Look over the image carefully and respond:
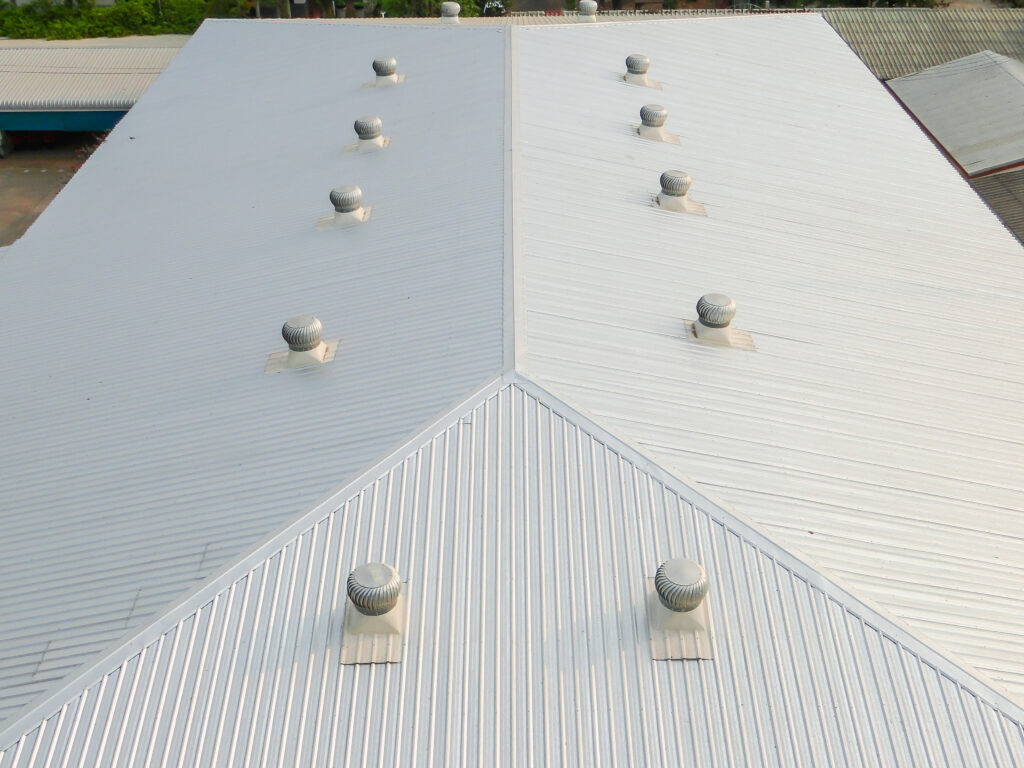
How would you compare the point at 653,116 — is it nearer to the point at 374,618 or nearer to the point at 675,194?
the point at 675,194

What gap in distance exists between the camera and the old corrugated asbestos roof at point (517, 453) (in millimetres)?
9930

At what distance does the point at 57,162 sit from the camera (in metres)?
39.8

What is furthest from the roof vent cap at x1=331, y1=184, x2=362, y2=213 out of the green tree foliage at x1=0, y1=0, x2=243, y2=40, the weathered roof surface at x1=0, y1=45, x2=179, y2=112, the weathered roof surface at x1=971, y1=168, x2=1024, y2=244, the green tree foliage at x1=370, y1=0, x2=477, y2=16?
the green tree foliage at x1=0, y1=0, x2=243, y2=40

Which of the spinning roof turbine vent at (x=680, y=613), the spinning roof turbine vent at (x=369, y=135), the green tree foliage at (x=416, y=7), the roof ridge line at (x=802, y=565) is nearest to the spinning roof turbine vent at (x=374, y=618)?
the spinning roof turbine vent at (x=680, y=613)

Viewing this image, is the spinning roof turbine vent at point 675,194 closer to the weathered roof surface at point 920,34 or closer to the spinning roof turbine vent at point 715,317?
the spinning roof turbine vent at point 715,317

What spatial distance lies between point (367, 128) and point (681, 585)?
47.8 ft

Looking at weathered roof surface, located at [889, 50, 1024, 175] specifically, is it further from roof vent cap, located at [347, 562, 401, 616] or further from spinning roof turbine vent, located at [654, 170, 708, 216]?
roof vent cap, located at [347, 562, 401, 616]

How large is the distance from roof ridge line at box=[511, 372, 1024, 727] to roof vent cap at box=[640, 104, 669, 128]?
1076cm

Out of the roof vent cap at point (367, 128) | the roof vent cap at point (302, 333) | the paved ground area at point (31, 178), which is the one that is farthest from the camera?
the paved ground area at point (31, 178)

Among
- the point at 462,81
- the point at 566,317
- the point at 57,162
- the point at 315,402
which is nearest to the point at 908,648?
the point at 566,317

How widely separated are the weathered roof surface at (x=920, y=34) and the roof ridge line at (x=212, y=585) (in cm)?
3099

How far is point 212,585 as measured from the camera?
11078mm

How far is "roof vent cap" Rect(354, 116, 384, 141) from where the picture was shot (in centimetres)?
2114

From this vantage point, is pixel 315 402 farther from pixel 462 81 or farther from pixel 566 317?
pixel 462 81
